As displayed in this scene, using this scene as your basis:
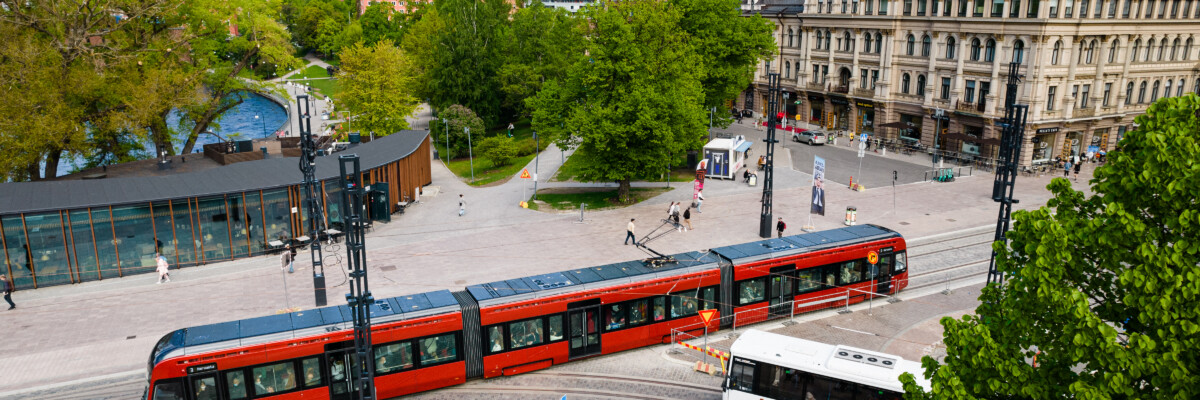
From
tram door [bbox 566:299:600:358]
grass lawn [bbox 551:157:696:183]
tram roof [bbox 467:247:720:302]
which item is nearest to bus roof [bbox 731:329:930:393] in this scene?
tram roof [bbox 467:247:720:302]

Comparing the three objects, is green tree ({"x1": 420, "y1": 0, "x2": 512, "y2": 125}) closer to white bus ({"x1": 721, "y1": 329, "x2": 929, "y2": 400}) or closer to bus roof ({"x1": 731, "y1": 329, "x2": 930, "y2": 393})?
bus roof ({"x1": 731, "y1": 329, "x2": 930, "y2": 393})

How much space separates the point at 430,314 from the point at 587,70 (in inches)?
1023

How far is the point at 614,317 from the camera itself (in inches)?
976

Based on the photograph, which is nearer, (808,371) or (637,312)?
(808,371)

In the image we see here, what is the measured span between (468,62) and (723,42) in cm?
2216

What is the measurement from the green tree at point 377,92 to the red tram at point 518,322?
131 ft

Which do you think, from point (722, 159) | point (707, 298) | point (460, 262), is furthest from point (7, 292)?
point (722, 159)

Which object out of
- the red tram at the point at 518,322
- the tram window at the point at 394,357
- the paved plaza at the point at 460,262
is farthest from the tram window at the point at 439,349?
the paved plaza at the point at 460,262

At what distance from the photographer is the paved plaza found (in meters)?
26.2

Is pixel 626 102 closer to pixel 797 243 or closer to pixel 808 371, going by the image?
pixel 797 243

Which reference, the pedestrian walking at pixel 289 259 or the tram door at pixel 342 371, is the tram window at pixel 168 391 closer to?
the tram door at pixel 342 371

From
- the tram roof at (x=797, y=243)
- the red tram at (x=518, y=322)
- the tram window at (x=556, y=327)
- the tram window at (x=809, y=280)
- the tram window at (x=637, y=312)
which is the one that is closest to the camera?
the red tram at (x=518, y=322)

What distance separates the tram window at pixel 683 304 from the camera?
25672 mm

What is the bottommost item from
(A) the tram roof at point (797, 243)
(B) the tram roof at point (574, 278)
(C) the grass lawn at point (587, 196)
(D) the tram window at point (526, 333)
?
(C) the grass lawn at point (587, 196)
